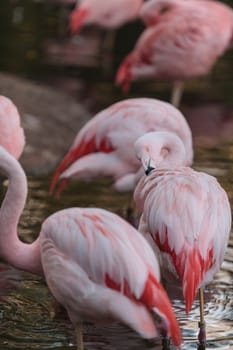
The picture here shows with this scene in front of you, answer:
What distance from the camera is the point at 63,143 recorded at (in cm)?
891

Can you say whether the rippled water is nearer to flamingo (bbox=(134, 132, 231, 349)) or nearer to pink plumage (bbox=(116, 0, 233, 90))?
flamingo (bbox=(134, 132, 231, 349))

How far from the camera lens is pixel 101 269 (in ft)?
14.7

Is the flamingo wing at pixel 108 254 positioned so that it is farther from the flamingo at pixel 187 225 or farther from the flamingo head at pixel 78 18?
the flamingo head at pixel 78 18

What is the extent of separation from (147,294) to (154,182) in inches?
39.1

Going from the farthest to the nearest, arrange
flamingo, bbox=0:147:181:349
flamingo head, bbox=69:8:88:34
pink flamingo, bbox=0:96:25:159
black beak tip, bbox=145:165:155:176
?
flamingo head, bbox=69:8:88:34 → pink flamingo, bbox=0:96:25:159 → black beak tip, bbox=145:165:155:176 → flamingo, bbox=0:147:181:349

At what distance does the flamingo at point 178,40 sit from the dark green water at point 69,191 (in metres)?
0.56

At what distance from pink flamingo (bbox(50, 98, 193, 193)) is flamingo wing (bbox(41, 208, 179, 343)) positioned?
212 centimetres

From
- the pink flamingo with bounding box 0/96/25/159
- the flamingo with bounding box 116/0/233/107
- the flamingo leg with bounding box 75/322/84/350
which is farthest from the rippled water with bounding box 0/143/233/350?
the flamingo with bounding box 116/0/233/107

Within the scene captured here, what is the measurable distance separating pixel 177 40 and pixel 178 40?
0.01m

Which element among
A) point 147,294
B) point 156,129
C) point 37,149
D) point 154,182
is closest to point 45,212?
point 156,129

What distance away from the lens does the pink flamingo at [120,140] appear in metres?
6.91

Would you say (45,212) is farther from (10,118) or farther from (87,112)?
(87,112)

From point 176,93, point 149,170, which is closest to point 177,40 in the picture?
point 176,93

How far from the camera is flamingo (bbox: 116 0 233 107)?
945cm
